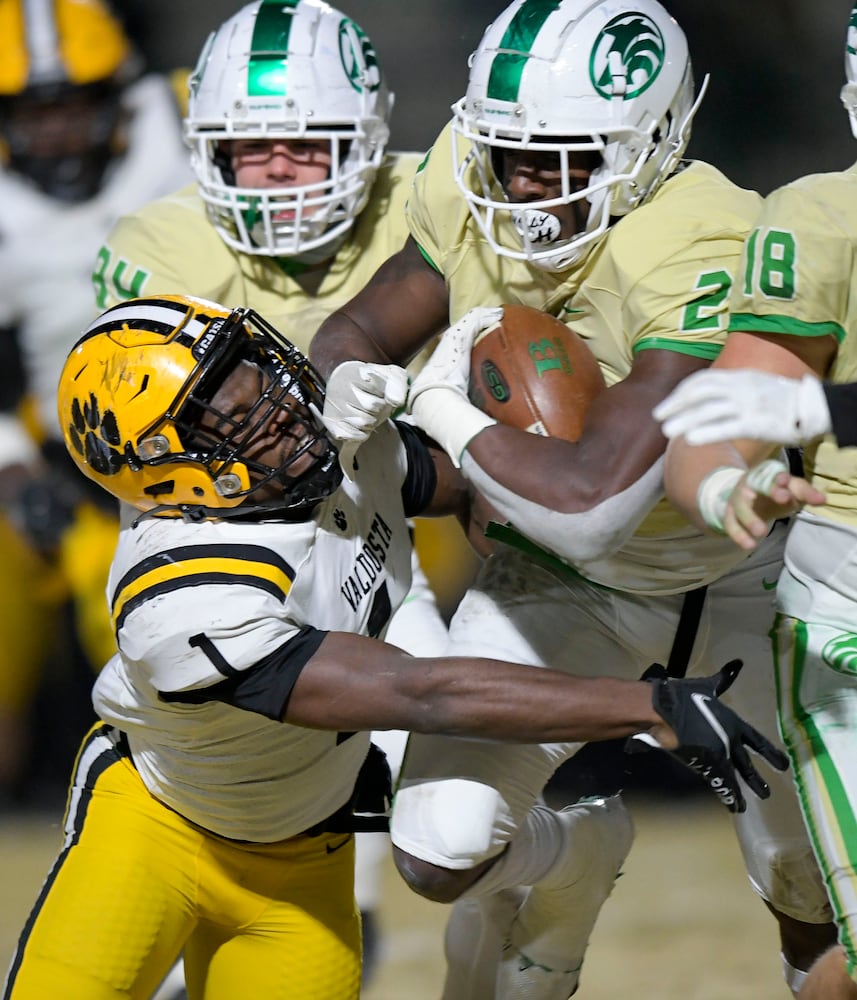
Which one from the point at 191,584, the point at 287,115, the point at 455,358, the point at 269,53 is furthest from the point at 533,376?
the point at 269,53

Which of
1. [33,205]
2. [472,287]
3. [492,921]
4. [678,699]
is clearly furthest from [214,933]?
[33,205]

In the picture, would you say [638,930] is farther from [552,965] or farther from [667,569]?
[667,569]

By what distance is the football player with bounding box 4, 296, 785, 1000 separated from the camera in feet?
6.95

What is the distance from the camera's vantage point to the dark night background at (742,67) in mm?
4164

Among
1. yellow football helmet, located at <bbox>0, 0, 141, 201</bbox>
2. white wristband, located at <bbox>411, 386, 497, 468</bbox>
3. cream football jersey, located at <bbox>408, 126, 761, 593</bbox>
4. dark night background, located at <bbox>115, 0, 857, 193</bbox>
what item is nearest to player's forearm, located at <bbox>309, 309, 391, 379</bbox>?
cream football jersey, located at <bbox>408, 126, 761, 593</bbox>

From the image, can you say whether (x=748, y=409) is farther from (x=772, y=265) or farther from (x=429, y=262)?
(x=429, y=262)

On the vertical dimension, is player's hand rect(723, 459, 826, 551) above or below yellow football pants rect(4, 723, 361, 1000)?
above

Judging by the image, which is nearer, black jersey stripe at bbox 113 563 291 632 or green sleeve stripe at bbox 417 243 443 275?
black jersey stripe at bbox 113 563 291 632

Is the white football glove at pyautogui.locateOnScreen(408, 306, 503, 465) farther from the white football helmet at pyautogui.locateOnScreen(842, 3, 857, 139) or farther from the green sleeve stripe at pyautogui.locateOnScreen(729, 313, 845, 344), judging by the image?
the white football helmet at pyautogui.locateOnScreen(842, 3, 857, 139)

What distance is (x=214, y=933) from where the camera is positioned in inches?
98.1

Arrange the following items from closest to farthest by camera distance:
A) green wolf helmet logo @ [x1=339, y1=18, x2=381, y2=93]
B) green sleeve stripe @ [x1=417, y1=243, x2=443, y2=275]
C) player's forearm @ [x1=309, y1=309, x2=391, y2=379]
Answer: player's forearm @ [x1=309, y1=309, x2=391, y2=379]
green sleeve stripe @ [x1=417, y1=243, x2=443, y2=275]
green wolf helmet logo @ [x1=339, y1=18, x2=381, y2=93]

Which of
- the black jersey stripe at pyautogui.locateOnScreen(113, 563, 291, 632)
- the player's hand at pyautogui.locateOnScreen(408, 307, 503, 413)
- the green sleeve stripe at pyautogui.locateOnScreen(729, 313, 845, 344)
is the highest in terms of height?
the green sleeve stripe at pyautogui.locateOnScreen(729, 313, 845, 344)

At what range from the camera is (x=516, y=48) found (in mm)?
2527

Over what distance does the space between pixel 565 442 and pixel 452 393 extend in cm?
20
